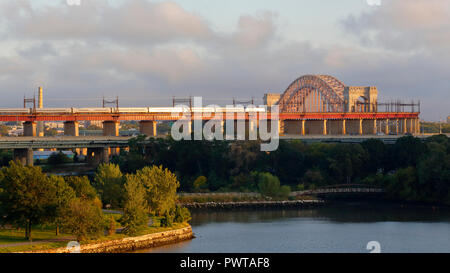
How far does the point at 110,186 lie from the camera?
67375mm

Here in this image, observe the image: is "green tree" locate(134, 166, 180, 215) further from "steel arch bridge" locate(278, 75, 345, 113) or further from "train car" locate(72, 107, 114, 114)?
"steel arch bridge" locate(278, 75, 345, 113)

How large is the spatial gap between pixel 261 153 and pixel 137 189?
34379 mm

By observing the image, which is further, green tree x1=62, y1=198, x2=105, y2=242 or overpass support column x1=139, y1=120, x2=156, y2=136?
overpass support column x1=139, y1=120, x2=156, y2=136

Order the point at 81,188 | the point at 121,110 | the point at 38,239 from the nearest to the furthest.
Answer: the point at 38,239, the point at 81,188, the point at 121,110

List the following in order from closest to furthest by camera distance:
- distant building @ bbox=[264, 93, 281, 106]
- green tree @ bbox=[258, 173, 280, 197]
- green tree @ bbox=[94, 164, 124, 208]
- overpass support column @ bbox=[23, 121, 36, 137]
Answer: green tree @ bbox=[94, 164, 124, 208]
green tree @ bbox=[258, 173, 280, 197]
overpass support column @ bbox=[23, 121, 36, 137]
distant building @ bbox=[264, 93, 281, 106]

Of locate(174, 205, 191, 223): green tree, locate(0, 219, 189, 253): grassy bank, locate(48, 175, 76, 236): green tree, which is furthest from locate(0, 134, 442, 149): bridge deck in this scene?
locate(0, 219, 189, 253): grassy bank

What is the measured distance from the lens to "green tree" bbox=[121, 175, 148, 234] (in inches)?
2154

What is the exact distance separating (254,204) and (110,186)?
19232 mm

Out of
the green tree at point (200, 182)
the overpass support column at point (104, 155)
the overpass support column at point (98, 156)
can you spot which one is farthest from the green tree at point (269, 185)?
→ the overpass support column at point (98, 156)

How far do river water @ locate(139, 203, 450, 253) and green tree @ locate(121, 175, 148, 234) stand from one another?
2458 mm

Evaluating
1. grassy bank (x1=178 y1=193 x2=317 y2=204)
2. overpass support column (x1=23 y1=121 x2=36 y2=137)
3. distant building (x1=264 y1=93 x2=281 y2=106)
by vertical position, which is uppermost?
distant building (x1=264 y1=93 x2=281 y2=106)

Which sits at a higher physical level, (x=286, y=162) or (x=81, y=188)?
(x=286, y=162)

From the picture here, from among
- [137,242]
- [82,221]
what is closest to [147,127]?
[137,242]

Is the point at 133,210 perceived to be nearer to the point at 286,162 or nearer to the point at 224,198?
the point at 224,198
